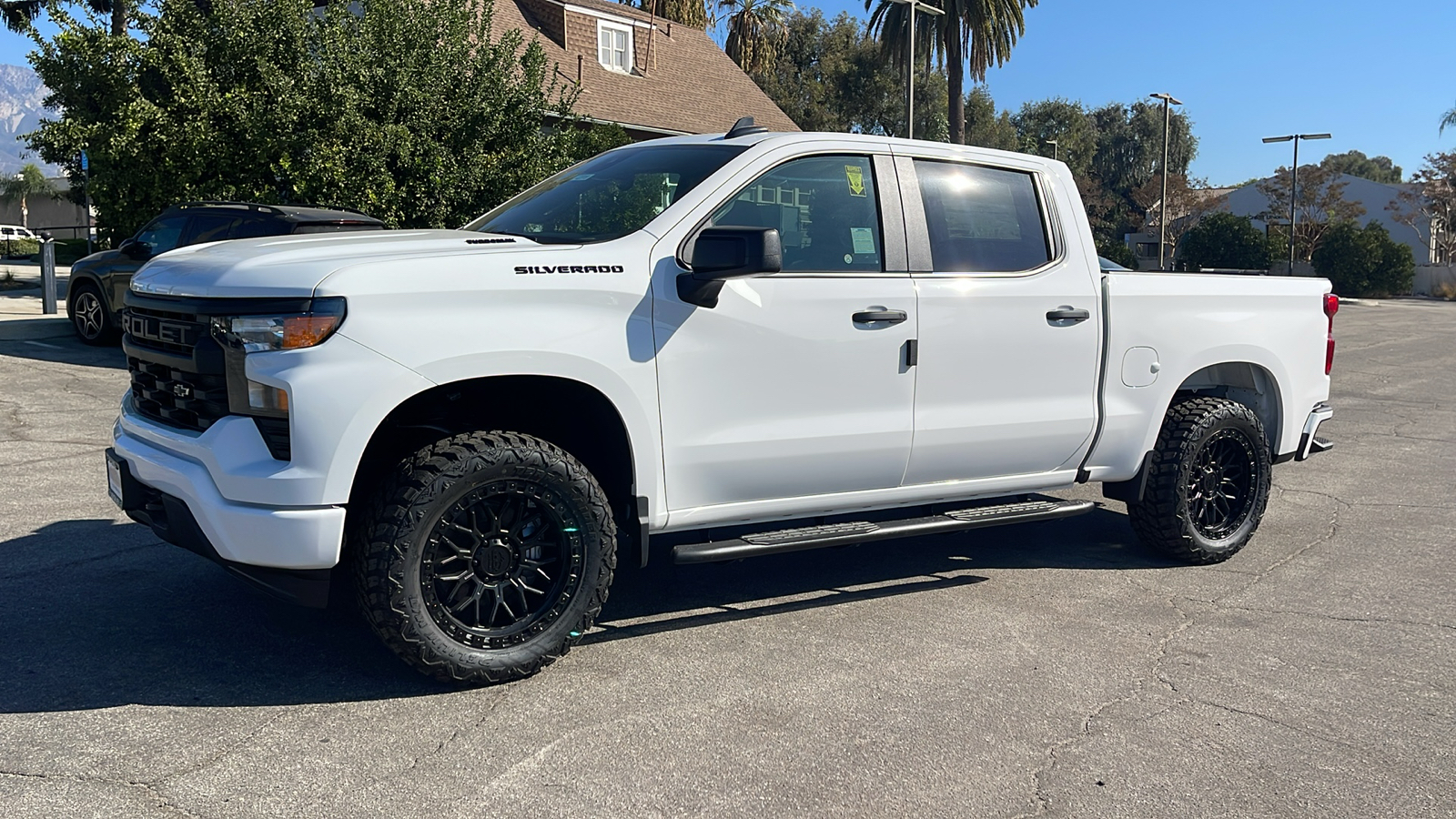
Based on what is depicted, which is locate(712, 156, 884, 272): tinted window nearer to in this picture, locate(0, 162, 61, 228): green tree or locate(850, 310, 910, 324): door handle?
locate(850, 310, 910, 324): door handle

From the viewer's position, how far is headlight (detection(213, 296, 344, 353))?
3795mm

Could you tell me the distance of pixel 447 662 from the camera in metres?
4.10

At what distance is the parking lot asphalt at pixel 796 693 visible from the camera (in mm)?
3477

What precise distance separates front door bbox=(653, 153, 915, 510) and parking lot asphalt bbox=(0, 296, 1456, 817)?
0.71 m

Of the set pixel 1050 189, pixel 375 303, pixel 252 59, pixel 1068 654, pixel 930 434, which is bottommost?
pixel 1068 654

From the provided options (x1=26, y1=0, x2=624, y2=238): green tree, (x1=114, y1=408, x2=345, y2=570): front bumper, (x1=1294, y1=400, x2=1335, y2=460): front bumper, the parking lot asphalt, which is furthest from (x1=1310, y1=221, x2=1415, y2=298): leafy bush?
(x1=114, y1=408, x2=345, y2=570): front bumper

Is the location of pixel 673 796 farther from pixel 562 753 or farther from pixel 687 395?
pixel 687 395

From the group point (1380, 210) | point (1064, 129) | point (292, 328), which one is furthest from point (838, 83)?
point (292, 328)

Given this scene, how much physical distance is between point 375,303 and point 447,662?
124 cm

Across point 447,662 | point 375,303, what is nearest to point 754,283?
point 375,303

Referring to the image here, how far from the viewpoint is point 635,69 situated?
31.0 meters

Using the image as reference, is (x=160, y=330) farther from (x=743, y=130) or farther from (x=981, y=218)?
(x=981, y=218)

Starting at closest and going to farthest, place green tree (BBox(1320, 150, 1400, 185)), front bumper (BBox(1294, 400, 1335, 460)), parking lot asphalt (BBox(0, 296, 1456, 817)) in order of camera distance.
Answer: parking lot asphalt (BBox(0, 296, 1456, 817)) < front bumper (BBox(1294, 400, 1335, 460)) < green tree (BBox(1320, 150, 1400, 185))

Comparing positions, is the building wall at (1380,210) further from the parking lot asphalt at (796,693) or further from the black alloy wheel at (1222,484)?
the parking lot asphalt at (796,693)
